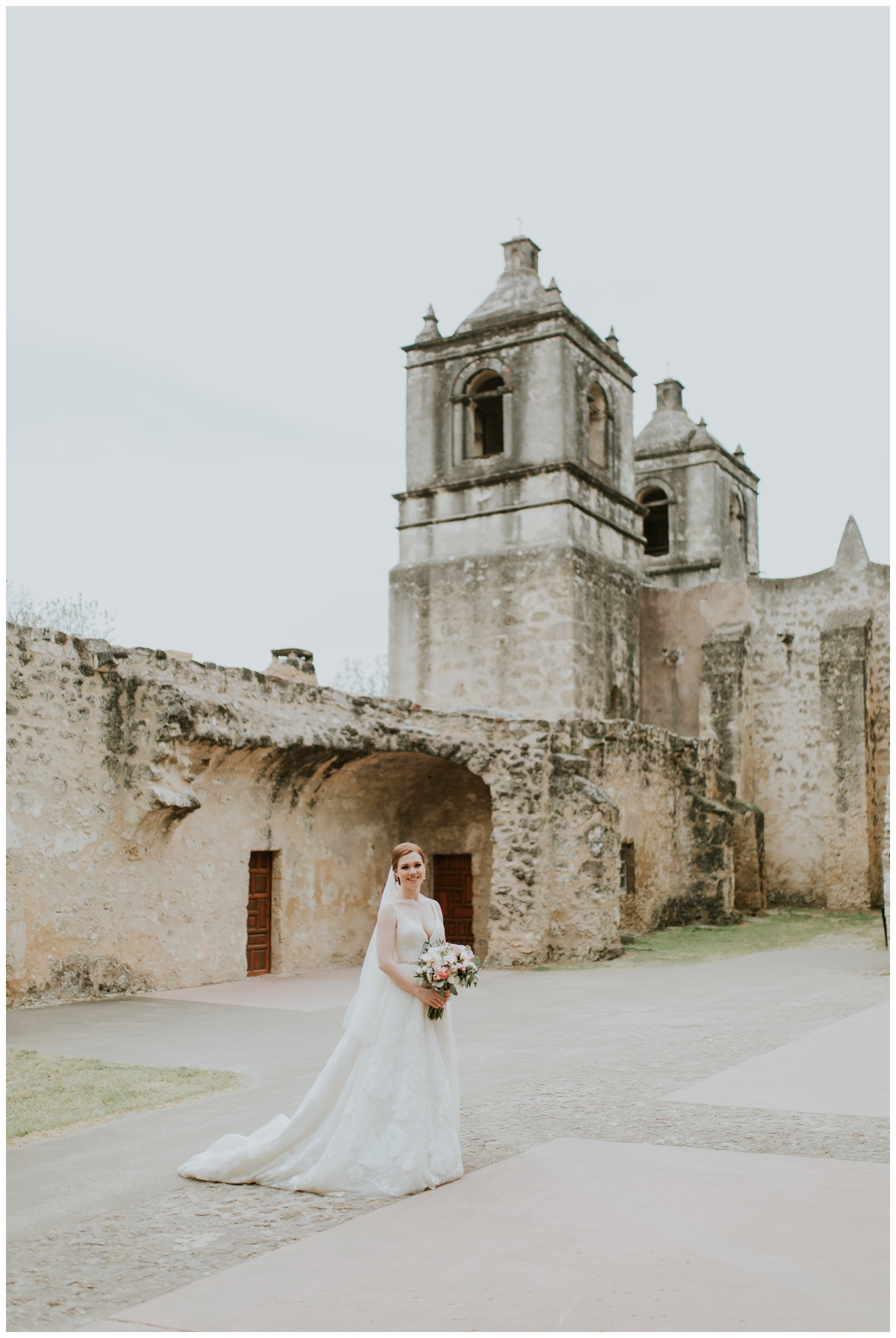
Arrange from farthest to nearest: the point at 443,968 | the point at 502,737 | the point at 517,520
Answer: the point at 517,520, the point at 502,737, the point at 443,968

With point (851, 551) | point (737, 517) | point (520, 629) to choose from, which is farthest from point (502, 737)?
point (737, 517)

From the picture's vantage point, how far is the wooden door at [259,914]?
46.2 ft

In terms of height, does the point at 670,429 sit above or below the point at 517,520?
above

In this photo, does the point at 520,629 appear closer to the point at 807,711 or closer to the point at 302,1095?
the point at 807,711

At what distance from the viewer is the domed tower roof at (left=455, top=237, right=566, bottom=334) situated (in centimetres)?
2670

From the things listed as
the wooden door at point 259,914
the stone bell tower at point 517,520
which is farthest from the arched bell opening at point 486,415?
the wooden door at point 259,914

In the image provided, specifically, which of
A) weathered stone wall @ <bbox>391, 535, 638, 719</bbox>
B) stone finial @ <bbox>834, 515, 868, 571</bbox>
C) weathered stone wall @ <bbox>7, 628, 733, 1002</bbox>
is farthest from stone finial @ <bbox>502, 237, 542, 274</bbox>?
weathered stone wall @ <bbox>7, 628, 733, 1002</bbox>

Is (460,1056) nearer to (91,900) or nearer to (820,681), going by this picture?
(91,900)

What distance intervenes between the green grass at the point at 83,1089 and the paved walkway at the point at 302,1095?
0.70ft

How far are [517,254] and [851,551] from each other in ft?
35.0

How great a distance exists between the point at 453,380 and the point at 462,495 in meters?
2.99

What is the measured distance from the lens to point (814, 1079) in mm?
6988

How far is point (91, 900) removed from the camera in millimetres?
11617

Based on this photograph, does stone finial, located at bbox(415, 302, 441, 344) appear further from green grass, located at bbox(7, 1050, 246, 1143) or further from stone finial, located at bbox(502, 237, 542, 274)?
green grass, located at bbox(7, 1050, 246, 1143)
